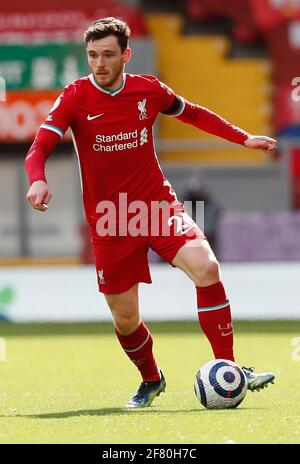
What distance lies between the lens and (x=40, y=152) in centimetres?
764

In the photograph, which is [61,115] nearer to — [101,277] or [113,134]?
[113,134]

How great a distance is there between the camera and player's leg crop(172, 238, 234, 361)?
773 centimetres

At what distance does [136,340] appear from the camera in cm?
827

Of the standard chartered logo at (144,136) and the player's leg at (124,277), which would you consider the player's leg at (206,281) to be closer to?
the player's leg at (124,277)

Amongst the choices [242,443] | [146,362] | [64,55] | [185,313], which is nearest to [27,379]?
[146,362]

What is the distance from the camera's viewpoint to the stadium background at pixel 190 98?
80.6 ft

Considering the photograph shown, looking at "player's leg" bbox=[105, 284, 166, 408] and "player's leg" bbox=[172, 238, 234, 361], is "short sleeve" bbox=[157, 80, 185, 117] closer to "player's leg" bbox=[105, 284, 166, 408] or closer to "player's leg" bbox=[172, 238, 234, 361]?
"player's leg" bbox=[172, 238, 234, 361]

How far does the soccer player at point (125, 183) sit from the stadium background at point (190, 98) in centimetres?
1412

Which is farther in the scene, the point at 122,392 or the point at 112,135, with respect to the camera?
the point at 122,392

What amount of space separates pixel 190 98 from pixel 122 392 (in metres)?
17.6

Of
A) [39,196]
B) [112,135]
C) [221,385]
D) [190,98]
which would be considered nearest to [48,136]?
[112,135]

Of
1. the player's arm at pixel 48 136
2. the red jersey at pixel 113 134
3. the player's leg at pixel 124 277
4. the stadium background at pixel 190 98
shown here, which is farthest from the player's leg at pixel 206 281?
the stadium background at pixel 190 98

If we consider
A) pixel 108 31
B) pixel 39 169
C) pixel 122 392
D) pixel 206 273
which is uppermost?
pixel 108 31

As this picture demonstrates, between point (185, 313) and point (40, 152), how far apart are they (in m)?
9.63
